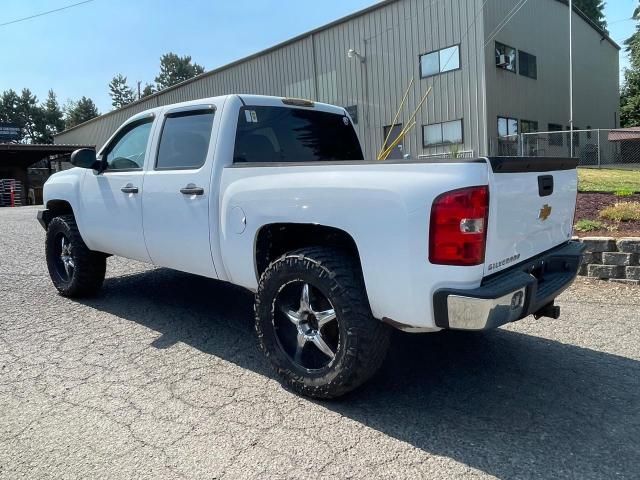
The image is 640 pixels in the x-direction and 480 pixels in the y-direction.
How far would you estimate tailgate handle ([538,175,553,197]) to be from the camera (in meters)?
3.20

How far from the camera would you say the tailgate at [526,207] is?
2771mm

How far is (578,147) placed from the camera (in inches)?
788

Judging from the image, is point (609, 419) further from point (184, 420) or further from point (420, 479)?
point (184, 420)

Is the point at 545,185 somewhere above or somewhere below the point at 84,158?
below

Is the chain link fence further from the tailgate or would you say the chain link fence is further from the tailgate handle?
the tailgate handle

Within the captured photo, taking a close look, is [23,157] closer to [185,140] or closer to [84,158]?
[84,158]

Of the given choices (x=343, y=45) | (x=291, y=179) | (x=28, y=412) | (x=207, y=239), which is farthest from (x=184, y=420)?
(x=343, y=45)

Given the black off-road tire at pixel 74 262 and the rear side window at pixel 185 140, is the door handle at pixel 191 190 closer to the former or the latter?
the rear side window at pixel 185 140

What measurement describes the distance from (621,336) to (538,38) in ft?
70.9

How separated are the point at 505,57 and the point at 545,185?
1783 centimetres

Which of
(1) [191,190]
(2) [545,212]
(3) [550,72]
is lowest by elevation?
(2) [545,212]

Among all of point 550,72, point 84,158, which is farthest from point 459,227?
point 550,72


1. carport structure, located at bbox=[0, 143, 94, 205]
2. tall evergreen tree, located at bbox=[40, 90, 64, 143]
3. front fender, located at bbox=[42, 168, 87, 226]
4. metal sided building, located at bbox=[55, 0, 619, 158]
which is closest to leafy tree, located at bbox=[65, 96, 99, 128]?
tall evergreen tree, located at bbox=[40, 90, 64, 143]

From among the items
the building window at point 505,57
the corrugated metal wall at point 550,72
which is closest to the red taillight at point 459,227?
the corrugated metal wall at point 550,72
